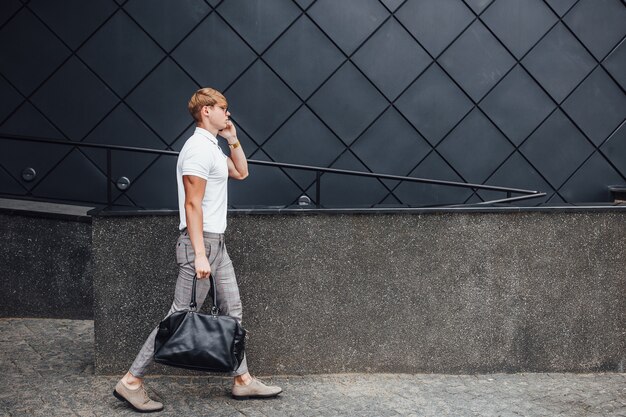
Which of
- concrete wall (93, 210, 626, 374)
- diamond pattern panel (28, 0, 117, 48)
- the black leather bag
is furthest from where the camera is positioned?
diamond pattern panel (28, 0, 117, 48)

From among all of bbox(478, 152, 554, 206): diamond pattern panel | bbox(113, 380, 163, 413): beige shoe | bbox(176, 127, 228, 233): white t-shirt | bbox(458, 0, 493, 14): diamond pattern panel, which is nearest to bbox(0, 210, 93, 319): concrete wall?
bbox(113, 380, 163, 413): beige shoe

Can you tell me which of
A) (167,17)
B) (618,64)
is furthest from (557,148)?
(167,17)

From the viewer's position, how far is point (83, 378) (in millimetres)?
6316

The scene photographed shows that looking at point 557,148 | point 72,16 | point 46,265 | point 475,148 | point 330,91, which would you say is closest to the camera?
point 46,265

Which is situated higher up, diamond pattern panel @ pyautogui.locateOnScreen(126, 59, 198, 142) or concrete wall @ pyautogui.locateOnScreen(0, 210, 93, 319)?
diamond pattern panel @ pyautogui.locateOnScreen(126, 59, 198, 142)

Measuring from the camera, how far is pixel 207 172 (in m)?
5.47

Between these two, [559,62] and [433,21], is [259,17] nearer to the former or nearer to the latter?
[433,21]

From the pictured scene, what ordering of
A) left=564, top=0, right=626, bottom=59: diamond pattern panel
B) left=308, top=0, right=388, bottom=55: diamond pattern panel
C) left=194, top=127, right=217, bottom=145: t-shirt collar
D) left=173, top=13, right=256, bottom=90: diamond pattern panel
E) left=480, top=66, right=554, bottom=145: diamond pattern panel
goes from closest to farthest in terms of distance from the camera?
left=194, top=127, right=217, bottom=145: t-shirt collar, left=173, top=13, right=256, bottom=90: diamond pattern panel, left=308, top=0, right=388, bottom=55: diamond pattern panel, left=480, top=66, right=554, bottom=145: diamond pattern panel, left=564, top=0, right=626, bottom=59: diamond pattern panel

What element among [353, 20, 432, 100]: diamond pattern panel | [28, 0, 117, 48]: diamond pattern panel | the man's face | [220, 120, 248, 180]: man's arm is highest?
[28, 0, 117, 48]: diamond pattern panel

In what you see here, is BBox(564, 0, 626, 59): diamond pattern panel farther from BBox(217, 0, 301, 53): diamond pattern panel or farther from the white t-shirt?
the white t-shirt

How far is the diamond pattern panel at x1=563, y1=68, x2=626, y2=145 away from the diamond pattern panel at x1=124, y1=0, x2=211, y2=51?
15.0ft

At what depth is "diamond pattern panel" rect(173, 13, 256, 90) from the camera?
9.66 meters

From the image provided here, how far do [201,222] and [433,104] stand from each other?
201 inches

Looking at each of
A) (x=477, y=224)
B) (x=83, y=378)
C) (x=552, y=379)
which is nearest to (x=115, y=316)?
(x=83, y=378)
